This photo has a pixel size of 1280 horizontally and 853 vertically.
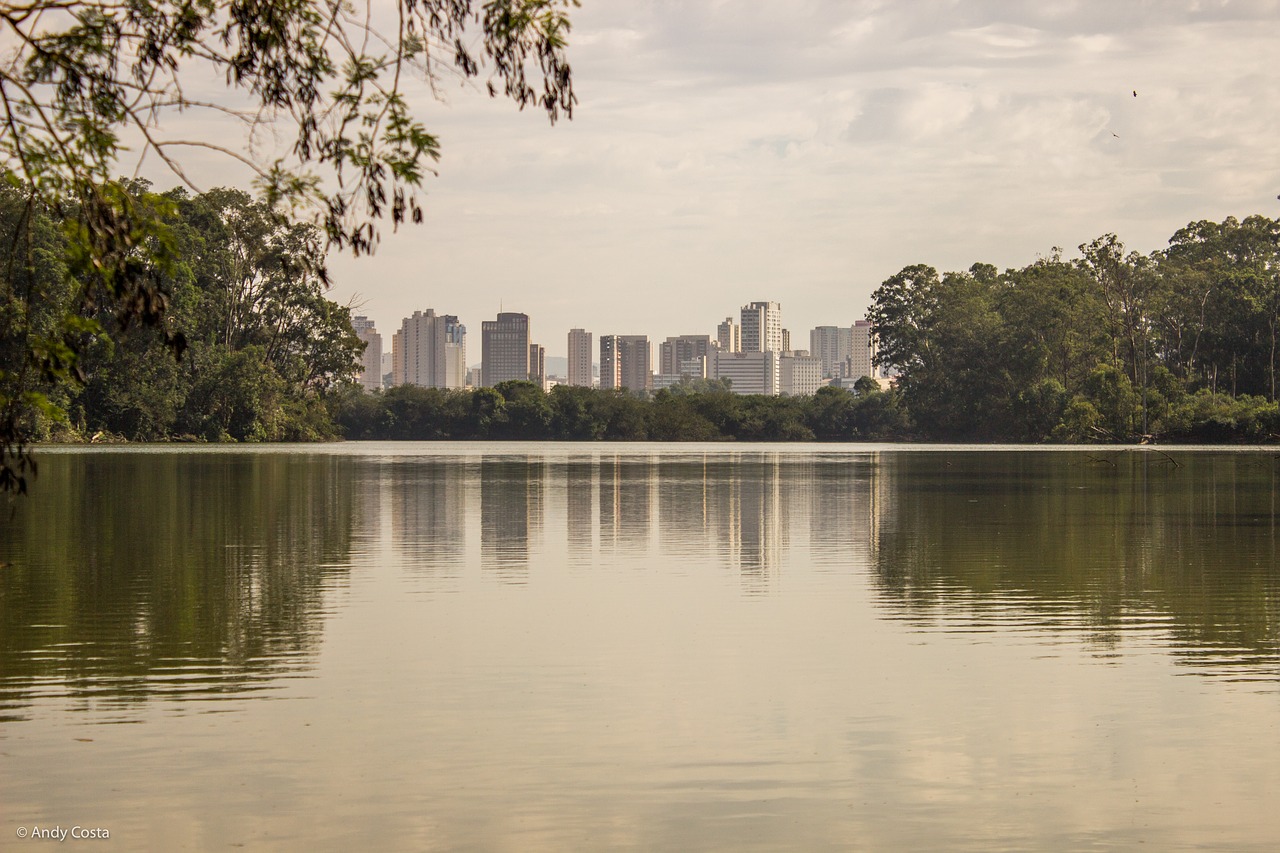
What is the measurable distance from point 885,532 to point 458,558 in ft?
26.3

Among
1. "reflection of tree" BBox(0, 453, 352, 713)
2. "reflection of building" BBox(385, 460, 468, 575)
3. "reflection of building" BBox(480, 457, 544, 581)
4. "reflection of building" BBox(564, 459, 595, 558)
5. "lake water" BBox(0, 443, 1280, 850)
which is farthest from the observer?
"reflection of building" BBox(564, 459, 595, 558)

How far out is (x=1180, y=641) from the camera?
45.4ft

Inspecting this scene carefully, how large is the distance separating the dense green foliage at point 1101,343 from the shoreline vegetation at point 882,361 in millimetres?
154

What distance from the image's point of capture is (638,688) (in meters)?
11.6

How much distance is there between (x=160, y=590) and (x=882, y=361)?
4790 inches

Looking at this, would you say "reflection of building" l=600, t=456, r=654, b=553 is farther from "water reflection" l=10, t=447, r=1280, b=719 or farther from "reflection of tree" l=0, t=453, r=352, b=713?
"reflection of tree" l=0, t=453, r=352, b=713

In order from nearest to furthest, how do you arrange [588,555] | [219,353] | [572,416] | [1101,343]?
[588,555]
[219,353]
[1101,343]
[572,416]

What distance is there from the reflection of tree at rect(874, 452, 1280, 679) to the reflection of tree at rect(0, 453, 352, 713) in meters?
6.45

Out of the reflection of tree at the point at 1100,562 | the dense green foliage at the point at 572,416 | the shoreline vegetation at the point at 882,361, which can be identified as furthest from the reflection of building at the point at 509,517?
the dense green foliage at the point at 572,416

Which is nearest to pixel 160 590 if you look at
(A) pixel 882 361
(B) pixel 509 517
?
(B) pixel 509 517

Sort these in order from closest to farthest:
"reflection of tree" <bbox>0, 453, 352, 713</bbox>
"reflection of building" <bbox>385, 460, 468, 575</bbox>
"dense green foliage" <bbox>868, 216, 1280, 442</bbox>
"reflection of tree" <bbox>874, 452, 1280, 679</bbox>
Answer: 1. "reflection of tree" <bbox>0, 453, 352, 713</bbox>
2. "reflection of tree" <bbox>874, 452, 1280, 679</bbox>
3. "reflection of building" <bbox>385, 460, 468, 575</bbox>
4. "dense green foliage" <bbox>868, 216, 1280, 442</bbox>

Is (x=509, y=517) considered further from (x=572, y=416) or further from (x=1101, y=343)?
(x=572, y=416)

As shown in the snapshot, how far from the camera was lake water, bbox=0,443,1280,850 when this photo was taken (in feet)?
26.9

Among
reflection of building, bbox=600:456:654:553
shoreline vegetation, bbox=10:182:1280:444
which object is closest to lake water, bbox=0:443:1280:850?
reflection of building, bbox=600:456:654:553
